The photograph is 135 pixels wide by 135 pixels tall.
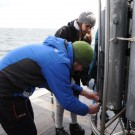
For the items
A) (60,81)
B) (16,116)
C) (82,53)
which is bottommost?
(16,116)

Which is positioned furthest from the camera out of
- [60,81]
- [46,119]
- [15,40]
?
[15,40]

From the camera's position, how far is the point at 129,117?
2.03m

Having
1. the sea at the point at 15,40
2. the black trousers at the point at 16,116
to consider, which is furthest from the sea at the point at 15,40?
the black trousers at the point at 16,116

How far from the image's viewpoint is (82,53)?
7.91ft

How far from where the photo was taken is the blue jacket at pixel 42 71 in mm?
2352

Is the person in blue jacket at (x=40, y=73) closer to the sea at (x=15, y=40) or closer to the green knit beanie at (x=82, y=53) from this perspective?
the green knit beanie at (x=82, y=53)

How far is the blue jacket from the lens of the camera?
235 cm

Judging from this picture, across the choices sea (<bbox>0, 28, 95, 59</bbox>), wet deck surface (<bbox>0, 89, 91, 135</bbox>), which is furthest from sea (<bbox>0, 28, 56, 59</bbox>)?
wet deck surface (<bbox>0, 89, 91, 135</bbox>)

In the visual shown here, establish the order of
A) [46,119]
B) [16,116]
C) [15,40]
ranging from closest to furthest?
[16,116], [46,119], [15,40]

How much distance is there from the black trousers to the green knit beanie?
75 cm

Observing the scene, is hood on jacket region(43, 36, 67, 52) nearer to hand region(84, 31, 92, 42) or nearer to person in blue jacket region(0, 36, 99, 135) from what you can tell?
person in blue jacket region(0, 36, 99, 135)

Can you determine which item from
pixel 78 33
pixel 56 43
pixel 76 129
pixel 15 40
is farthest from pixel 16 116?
pixel 15 40

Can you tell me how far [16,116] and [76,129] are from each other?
1520 mm

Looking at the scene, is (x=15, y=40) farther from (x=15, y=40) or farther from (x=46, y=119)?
(x=46, y=119)
